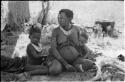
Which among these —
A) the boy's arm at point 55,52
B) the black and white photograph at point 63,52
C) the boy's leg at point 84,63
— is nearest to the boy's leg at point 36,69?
the black and white photograph at point 63,52

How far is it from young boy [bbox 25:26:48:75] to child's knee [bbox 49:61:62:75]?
0.11 meters

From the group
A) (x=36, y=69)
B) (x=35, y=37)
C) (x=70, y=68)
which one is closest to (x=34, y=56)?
(x=36, y=69)

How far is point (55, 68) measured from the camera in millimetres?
4621

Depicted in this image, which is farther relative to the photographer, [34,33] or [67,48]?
[67,48]

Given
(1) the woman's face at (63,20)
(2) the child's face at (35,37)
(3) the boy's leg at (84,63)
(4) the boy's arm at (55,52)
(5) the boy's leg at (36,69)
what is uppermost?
(1) the woman's face at (63,20)

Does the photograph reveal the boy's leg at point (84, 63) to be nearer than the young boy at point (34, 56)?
No

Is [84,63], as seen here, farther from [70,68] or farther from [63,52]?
[63,52]

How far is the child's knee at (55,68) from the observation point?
15.1ft

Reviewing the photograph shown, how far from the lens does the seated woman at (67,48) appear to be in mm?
4672

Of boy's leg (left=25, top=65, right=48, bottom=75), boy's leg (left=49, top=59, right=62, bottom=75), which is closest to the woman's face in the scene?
boy's leg (left=49, top=59, right=62, bottom=75)

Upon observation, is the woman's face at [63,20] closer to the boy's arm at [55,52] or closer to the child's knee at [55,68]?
the boy's arm at [55,52]

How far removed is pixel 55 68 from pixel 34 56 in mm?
440

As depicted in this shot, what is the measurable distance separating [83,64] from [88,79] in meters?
0.43

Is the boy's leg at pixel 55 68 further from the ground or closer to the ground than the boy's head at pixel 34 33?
closer to the ground
